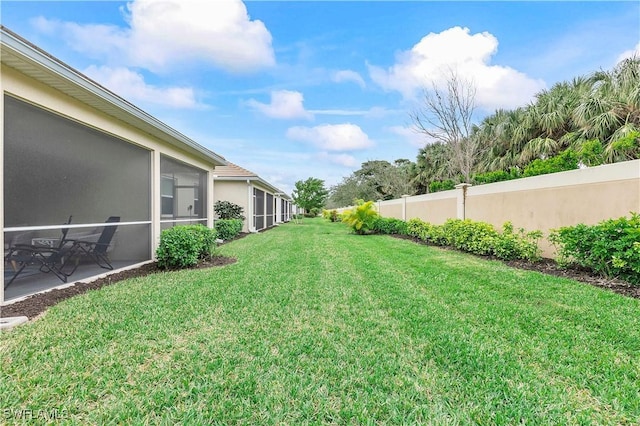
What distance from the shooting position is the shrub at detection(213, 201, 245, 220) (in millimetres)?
14164

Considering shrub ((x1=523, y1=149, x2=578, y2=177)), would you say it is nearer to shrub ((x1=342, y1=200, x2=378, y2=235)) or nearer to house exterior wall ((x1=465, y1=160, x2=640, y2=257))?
house exterior wall ((x1=465, y1=160, x2=640, y2=257))

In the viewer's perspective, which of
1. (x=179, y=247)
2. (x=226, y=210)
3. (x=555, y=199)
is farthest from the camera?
(x=226, y=210)

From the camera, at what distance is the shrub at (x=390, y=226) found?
1465 centimetres

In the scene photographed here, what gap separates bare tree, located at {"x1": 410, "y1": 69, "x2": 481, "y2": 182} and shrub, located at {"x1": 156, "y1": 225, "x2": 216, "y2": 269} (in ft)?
40.2

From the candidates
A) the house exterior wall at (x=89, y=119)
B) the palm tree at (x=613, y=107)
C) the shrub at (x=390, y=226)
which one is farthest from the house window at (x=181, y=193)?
the palm tree at (x=613, y=107)

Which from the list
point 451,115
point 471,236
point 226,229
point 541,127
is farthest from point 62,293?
point 541,127

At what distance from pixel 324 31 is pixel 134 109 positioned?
758 centimetres

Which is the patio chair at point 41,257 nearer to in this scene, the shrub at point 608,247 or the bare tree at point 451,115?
the shrub at point 608,247

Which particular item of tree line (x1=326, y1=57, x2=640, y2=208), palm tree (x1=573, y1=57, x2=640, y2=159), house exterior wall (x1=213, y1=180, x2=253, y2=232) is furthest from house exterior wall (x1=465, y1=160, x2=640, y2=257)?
house exterior wall (x1=213, y1=180, x2=253, y2=232)

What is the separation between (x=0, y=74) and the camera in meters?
3.64

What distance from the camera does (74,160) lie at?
5.46m

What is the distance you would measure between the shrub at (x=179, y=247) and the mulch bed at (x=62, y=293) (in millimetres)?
225

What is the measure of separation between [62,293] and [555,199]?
366 inches

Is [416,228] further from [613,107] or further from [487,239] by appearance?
[613,107]
